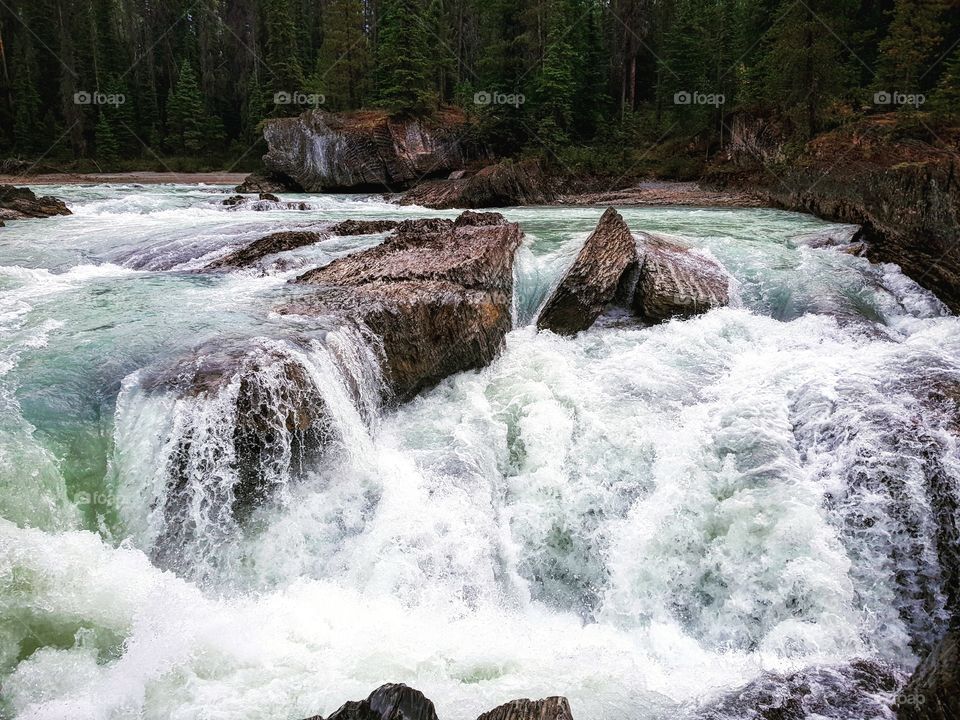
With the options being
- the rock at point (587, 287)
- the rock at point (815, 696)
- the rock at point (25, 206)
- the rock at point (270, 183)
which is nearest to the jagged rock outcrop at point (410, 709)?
the rock at point (815, 696)

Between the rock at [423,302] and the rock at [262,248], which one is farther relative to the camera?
the rock at [262,248]

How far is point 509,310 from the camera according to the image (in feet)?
29.7

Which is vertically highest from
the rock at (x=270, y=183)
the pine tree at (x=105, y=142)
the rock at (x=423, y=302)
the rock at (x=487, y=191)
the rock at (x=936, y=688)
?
the pine tree at (x=105, y=142)

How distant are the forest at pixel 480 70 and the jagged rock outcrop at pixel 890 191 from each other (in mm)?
1601

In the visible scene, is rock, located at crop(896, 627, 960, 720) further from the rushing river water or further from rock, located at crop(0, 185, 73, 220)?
rock, located at crop(0, 185, 73, 220)

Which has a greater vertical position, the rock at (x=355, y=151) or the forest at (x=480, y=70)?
the forest at (x=480, y=70)

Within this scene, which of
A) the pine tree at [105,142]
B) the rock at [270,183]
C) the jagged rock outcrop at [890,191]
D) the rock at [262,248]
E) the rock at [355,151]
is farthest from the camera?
the pine tree at [105,142]

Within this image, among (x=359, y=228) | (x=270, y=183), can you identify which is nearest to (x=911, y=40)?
(x=359, y=228)

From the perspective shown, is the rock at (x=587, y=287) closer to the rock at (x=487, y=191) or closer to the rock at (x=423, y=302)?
the rock at (x=423, y=302)

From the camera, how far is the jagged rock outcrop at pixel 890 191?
9391mm

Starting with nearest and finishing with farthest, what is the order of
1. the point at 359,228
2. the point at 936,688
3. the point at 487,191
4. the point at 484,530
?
the point at 936,688 → the point at 484,530 → the point at 359,228 → the point at 487,191

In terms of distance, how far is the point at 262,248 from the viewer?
10.9 meters

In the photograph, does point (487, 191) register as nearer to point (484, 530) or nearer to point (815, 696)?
point (484, 530)

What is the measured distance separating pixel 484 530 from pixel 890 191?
365 inches
